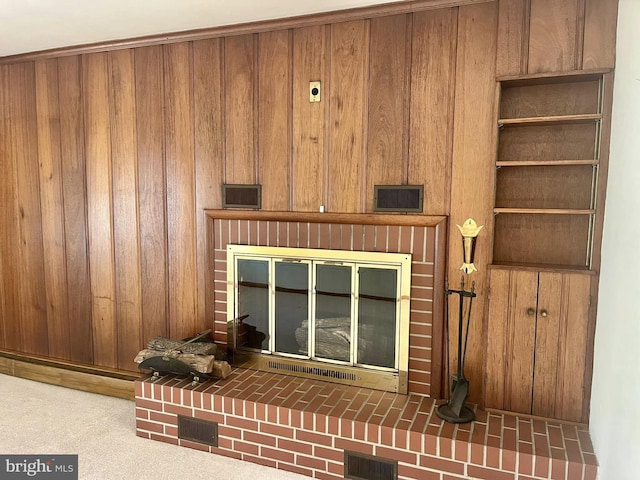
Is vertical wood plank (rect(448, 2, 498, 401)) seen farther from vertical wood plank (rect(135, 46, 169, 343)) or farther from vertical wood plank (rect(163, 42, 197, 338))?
vertical wood plank (rect(135, 46, 169, 343))

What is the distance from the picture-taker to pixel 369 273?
2.43 m

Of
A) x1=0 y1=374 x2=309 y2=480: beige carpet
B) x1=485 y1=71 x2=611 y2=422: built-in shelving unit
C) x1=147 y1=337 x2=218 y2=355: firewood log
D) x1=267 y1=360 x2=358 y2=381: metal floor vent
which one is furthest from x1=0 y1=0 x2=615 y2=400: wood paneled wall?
x1=267 y1=360 x2=358 y2=381: metal floor vent

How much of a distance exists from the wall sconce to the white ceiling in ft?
3.91

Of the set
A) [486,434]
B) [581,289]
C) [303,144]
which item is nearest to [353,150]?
[303,144]

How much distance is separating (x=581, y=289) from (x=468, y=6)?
57.3 inches

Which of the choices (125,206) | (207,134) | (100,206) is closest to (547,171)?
(207,134)

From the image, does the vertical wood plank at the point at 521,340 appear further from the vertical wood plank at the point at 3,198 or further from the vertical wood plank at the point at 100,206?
the vertical wood plank at the point at 3,198

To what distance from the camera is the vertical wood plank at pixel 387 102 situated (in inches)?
90.3

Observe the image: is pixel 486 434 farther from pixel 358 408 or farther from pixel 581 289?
pixel 581 289

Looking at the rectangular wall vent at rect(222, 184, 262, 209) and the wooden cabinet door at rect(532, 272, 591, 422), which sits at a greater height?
the rectangular wall vent at rect(222, 184, 262, 209)

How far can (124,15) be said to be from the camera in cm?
243

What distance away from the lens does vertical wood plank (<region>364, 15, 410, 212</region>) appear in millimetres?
2293

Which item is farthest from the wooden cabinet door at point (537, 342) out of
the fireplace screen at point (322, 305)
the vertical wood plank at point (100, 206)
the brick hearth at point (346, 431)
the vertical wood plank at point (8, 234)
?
the vertical wood plank at point (8, 234)

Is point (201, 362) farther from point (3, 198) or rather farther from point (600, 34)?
point (600, 34)
